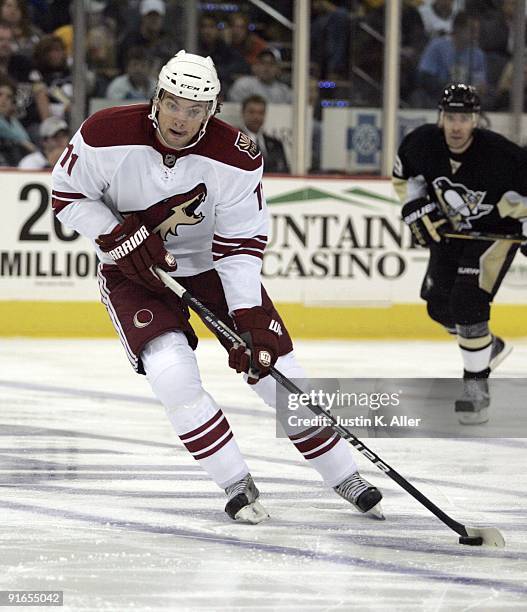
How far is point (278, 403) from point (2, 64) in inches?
172

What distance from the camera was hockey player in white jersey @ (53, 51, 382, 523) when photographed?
288 cm

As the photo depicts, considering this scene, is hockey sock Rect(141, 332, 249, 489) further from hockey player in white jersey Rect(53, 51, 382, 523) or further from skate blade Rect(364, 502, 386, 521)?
skate blade Rect(364, 502, 386, 521)

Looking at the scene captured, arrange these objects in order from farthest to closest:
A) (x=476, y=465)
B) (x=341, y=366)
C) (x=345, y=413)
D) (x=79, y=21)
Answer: (x=79, y=21), (x=341, y=366), (x=476, y=465), (x=345, y=413)

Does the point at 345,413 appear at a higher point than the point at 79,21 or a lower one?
lower

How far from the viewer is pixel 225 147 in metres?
2.98

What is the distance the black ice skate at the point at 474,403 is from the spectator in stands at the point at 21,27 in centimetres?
336

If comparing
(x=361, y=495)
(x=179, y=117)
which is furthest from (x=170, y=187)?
(x=361, y=495)

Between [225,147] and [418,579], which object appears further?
[225,147]

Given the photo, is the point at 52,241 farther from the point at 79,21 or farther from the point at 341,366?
the point at 341,366

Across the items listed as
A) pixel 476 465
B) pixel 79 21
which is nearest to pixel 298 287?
pixel 79 21

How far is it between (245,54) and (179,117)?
4405mm

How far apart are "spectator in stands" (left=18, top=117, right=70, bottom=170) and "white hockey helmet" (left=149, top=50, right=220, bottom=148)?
3991 mm

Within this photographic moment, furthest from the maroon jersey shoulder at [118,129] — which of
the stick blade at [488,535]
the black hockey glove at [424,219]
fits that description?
the black hockey glove at [424,219]

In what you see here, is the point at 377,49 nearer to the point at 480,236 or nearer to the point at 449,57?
the point at 449,57
